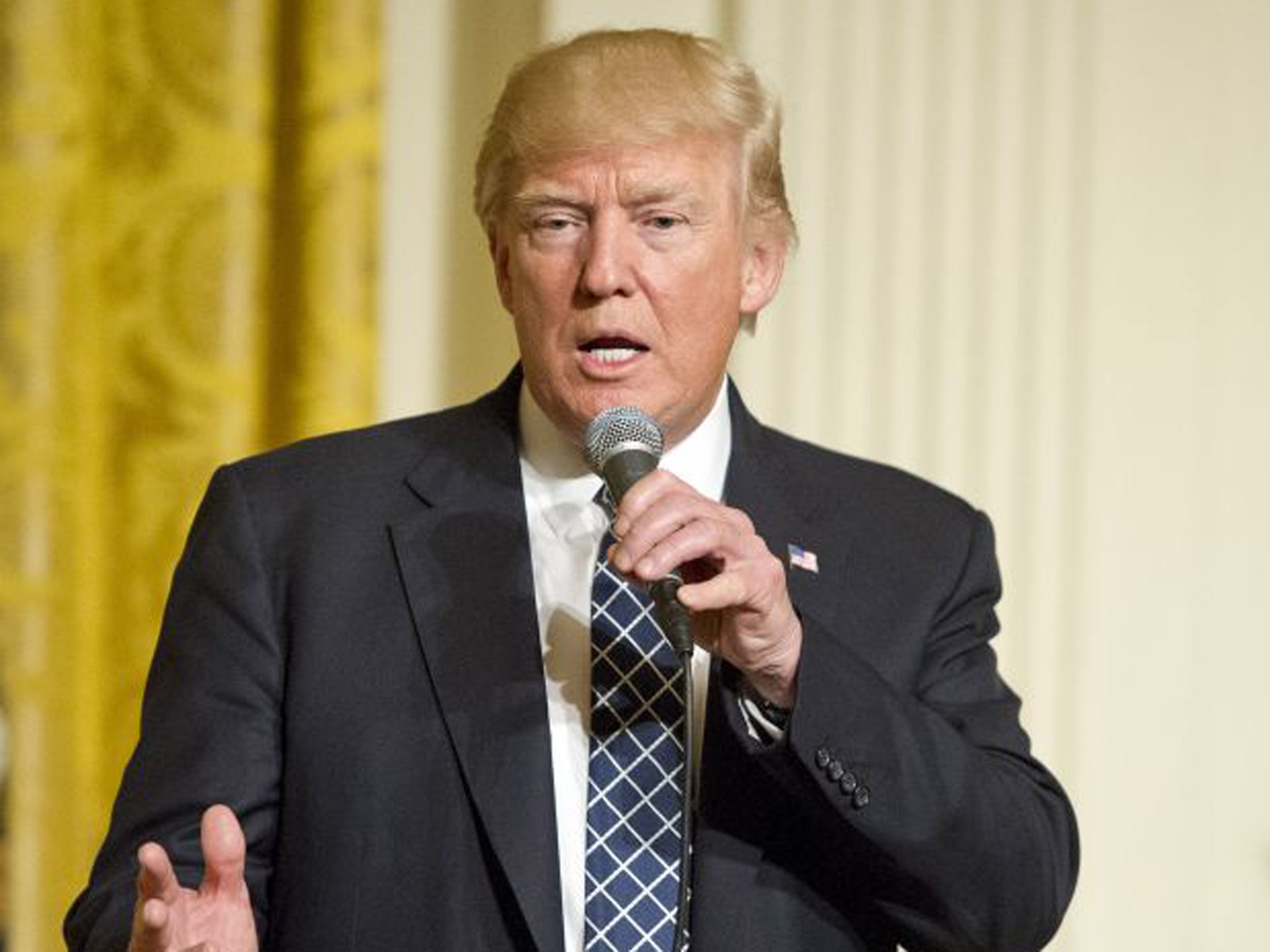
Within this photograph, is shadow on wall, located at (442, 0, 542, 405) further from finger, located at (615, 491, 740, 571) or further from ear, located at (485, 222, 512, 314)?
finger, located at (615, 491, 740, 571)

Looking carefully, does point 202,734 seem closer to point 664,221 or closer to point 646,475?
point 646,475

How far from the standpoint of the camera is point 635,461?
73.1 inches

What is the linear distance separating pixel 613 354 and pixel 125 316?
1440 mm

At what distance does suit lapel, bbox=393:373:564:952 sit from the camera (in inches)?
81.4

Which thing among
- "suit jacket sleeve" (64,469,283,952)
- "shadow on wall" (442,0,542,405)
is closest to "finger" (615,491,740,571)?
"suit jacket sleeve" (64,469,283,952)

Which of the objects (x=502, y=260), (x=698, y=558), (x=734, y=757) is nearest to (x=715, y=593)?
(x=698, y=558)

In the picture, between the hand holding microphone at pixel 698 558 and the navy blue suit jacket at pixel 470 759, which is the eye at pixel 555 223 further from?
the hand holding microphone at pixel 698 558

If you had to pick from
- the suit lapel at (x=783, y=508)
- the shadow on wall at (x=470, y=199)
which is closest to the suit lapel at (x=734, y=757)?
the suit lapel at (x=783, y=508)

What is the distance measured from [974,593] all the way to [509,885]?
0.64m

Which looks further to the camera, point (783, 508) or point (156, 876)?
point (783, 508)

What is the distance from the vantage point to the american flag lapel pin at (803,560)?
90.0 inches

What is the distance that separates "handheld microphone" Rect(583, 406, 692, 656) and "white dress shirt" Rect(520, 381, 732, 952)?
20cm

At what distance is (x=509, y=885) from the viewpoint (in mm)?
2057

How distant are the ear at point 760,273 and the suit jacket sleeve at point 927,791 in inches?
14.4
